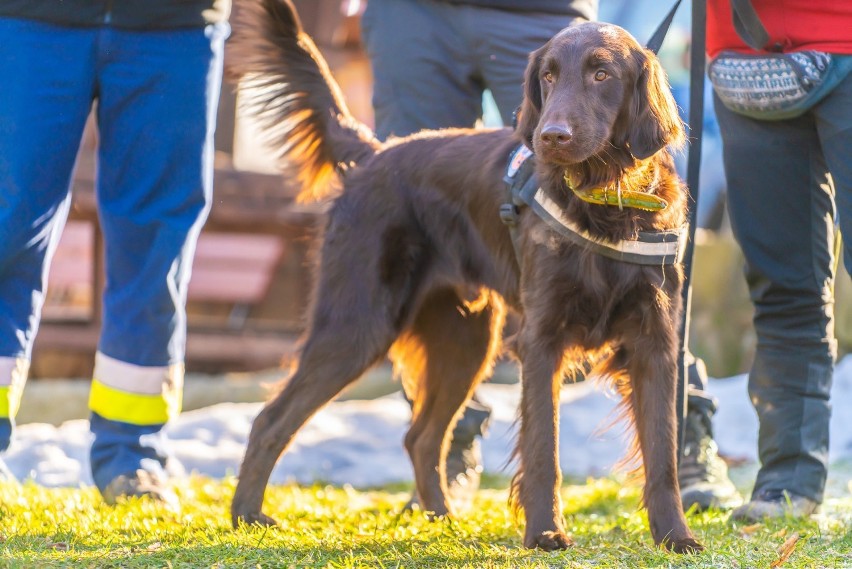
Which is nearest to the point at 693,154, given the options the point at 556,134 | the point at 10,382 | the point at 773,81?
the point at 773,81

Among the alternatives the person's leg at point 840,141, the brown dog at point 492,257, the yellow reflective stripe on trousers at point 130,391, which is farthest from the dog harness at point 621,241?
the yellow reflective stripe on trousers at point 130,391

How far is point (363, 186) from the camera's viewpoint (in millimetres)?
3355

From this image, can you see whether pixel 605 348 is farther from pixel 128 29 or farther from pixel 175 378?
pixel 128 29

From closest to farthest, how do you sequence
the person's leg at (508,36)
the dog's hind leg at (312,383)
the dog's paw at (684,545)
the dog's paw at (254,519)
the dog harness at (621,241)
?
the dog's paw at (684,545), the dog harness at (621,241), the dog's paw at (254,519), the dog's hind leg at (312,383), the person's leg at (508,36)

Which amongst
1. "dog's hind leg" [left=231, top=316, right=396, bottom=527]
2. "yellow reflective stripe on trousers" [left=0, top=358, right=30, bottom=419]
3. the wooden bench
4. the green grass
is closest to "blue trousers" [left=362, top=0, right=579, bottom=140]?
"dog's hind leg" [left=231, top=316, right=396, bottom=527]

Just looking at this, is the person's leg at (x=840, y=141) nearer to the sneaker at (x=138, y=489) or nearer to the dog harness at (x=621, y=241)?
the dog harness at (x=621, y=241)

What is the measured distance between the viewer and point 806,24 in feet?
9.87

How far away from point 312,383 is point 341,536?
504mm

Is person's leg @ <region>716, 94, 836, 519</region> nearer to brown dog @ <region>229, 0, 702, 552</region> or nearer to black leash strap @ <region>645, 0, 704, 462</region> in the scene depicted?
black leash strap @ <region>645, 0, 704, 462</region>

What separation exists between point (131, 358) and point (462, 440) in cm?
120

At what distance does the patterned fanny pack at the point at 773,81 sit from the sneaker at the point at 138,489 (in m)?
2.10

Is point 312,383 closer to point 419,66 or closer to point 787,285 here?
point 419,66

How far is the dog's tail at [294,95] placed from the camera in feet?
11.5

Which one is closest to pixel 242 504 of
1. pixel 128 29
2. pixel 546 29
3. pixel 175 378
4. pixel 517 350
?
pixel 175 378
